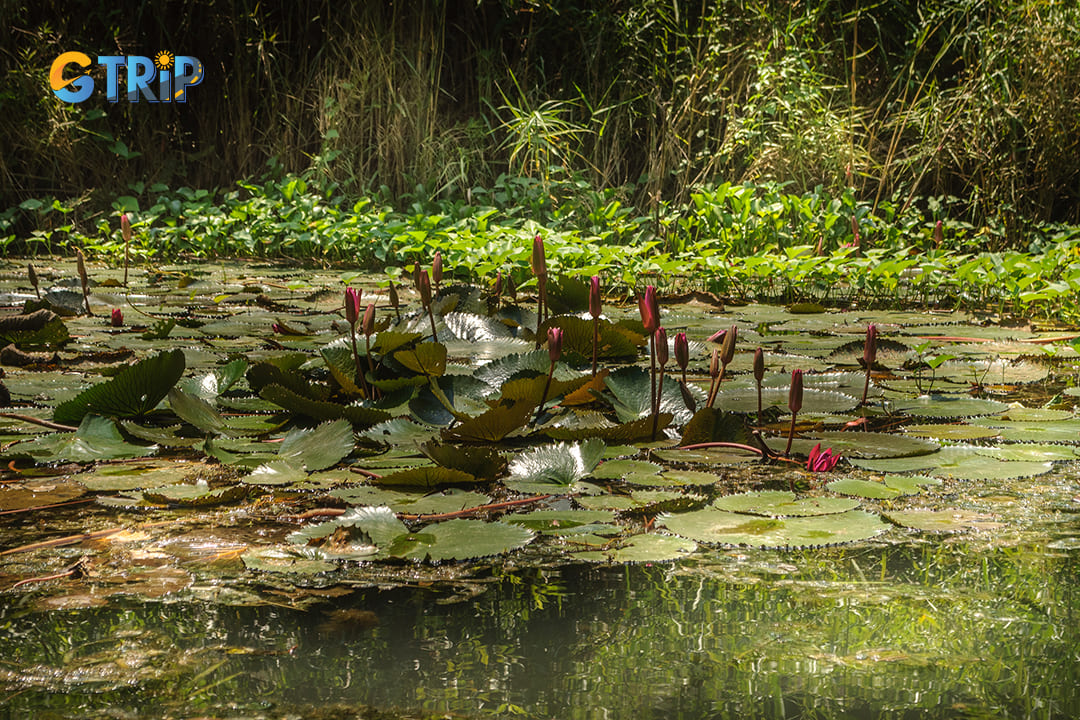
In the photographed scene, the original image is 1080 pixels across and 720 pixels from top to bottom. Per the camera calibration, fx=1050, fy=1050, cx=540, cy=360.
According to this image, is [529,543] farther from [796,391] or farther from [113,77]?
[113,77]

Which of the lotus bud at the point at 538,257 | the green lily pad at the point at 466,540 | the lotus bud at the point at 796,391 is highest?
the lotus bud at the point at 538,257

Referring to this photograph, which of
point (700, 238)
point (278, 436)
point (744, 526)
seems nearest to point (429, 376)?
point (278, 436)

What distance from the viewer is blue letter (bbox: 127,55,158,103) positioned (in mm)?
6668

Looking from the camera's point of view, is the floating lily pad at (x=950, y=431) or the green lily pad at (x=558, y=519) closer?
the green lily pad at (x=558, y=519)

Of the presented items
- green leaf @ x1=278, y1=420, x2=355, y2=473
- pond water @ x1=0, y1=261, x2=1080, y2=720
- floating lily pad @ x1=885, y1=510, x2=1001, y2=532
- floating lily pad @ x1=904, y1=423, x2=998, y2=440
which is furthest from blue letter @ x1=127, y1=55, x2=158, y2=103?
floating lily pad @ x1=885, y1=510, x2=1001, y2=532

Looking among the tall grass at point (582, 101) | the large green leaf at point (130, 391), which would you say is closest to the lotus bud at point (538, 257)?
the large green leaf at point (130, 391)

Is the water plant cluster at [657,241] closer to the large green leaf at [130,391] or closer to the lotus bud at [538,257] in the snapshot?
the lotus bud at [538,257]

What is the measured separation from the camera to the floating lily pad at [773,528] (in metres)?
1.20

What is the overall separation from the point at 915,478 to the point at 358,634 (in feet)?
2.89

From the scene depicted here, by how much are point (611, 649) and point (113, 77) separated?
6.74 m

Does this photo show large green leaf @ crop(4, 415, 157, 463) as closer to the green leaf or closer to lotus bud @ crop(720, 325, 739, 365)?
the green leaf

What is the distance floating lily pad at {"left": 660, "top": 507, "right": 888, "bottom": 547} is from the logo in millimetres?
6242

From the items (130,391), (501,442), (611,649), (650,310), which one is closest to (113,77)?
(130,391)

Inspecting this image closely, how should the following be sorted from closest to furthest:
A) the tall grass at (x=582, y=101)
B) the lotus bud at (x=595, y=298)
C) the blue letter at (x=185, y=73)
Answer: the lotus bud at (x=595, y=298), the tall grass at (x=582, y=101), the blue letter at (x=185, y=73)
